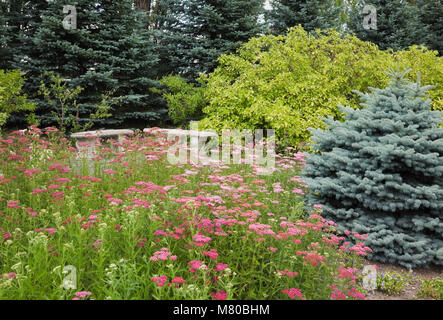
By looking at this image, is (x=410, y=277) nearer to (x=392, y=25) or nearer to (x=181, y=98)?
(x=181, y=98)

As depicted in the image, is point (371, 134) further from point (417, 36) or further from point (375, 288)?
point (417, 36)

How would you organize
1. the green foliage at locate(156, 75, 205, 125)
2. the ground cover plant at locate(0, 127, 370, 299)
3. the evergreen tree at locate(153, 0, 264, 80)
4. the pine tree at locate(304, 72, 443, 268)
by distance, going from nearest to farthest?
1. the ground cover plant at locate(0, 127, 370, 299)
2. the pine tree at locate(304, 72, 443, 268)
3. the green foliage at locate(156, 75, 205, 125)
4. the evergreen tree at locate(153, 0, 264, 80)

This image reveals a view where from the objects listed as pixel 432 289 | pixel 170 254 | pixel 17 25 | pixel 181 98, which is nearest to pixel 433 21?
pixel 181 98

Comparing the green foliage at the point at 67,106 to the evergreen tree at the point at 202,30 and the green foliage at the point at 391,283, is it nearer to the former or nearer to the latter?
the evergreen tree at the point at 202,30

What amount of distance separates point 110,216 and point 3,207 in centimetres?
147

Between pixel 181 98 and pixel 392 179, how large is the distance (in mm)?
7239

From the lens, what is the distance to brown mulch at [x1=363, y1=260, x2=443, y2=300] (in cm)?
300

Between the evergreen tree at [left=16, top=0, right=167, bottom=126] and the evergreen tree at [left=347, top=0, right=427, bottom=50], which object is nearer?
the evergreen tree at [left=16, top=0, right=167, bottom=126]

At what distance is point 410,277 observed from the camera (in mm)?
3322

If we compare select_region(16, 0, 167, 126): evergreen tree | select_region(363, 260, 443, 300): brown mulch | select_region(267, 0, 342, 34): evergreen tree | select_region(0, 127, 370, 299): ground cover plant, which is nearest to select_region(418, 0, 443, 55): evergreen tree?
select_region(267, 0, 342, 34): evergreen tree

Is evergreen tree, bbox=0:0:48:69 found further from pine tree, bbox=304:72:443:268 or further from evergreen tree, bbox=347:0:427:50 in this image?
evergreen tree, bbox=347:0:427:50

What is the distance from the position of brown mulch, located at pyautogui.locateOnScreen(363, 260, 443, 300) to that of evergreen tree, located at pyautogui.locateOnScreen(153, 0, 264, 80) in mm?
8296

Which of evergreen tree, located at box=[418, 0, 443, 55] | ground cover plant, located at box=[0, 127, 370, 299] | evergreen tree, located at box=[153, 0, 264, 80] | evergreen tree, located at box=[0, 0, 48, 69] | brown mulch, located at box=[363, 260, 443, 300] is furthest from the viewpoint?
evergreen tree, located at box=[418, 0, 443, 55]

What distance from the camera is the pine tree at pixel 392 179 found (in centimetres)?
342
